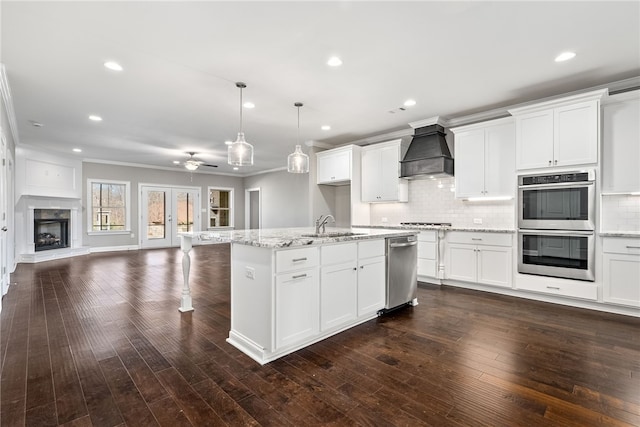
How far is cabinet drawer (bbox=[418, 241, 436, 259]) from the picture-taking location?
187 inches

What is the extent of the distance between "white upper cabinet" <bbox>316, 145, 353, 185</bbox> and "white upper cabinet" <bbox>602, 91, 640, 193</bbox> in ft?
11.7

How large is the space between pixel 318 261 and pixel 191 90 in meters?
2.68

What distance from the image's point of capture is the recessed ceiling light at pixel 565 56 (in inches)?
113

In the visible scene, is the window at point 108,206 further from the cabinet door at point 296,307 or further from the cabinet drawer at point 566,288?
the cabinet drawer at point 566,288

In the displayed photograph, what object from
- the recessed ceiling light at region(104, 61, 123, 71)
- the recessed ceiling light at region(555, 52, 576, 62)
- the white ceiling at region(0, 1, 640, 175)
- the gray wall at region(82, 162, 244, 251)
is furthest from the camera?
the gray wall at region(82, 162, 244, 251)

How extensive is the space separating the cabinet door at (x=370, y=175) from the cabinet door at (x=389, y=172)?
80mm

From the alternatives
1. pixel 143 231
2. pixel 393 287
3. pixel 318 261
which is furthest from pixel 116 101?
pixel 143 231

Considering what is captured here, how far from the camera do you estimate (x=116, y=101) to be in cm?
404

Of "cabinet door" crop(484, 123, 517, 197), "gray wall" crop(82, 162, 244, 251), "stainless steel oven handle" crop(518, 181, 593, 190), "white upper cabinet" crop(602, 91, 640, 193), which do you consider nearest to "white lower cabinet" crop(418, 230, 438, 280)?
"cabinet door" crop(484, 123, 517, 197)

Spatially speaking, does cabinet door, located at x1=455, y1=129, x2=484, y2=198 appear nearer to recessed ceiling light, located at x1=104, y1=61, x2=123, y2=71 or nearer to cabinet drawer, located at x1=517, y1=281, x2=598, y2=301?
cabinet drawer, located at x1=517, y1=281, x2=598, y2=301

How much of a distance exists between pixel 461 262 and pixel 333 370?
306cm

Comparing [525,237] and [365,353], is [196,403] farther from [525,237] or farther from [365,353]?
[525,237]

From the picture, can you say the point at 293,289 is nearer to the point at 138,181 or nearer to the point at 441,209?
the point at 441,209

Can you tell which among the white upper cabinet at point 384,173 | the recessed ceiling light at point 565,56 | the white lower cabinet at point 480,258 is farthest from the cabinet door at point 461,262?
the recessed ceiling light at point 565,56
